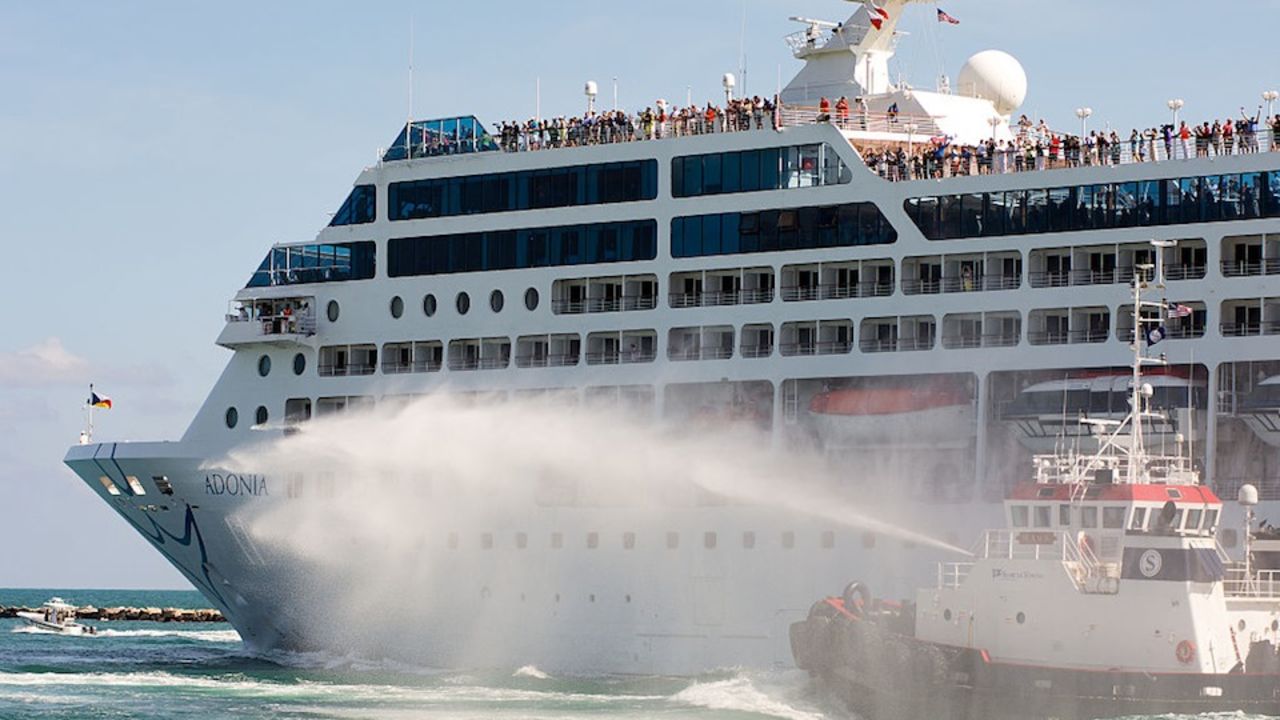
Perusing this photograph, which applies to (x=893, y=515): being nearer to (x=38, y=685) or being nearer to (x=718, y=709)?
(x=718, y=709)

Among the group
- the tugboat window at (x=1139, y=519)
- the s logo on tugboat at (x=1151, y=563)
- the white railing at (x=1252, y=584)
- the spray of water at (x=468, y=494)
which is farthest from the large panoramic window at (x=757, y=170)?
the s logo on tugboat at (x=1151, y=563)

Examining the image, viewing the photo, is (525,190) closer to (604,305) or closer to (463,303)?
(463,303)

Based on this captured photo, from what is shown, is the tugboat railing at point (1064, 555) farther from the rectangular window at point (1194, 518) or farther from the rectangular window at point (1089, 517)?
the rectangular window at point (1194, 518)

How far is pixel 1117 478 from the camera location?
35.3m

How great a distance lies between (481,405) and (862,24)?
1167 centimetres

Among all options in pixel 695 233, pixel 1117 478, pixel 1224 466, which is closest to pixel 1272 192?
pixel 1224 466

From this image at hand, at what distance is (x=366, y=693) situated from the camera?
44781 mm

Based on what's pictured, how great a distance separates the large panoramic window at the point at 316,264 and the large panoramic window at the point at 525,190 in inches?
Result: 46.5

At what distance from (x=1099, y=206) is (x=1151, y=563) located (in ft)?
31.8

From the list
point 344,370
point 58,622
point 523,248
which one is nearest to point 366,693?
point 344,370

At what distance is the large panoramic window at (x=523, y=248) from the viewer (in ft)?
155

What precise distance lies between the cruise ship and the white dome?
0.06 metres

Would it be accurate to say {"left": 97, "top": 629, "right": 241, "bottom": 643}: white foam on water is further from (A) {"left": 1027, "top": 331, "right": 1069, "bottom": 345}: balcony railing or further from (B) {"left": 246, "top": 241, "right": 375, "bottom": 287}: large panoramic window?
(A) {"left": 1027, "top": 331, "right": 1069, "bottom": 345}: balcony railing

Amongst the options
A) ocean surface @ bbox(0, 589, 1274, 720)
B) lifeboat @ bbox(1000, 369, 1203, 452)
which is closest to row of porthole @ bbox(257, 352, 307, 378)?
ocean surface @ bbox(0, 589, 1274, 720)
